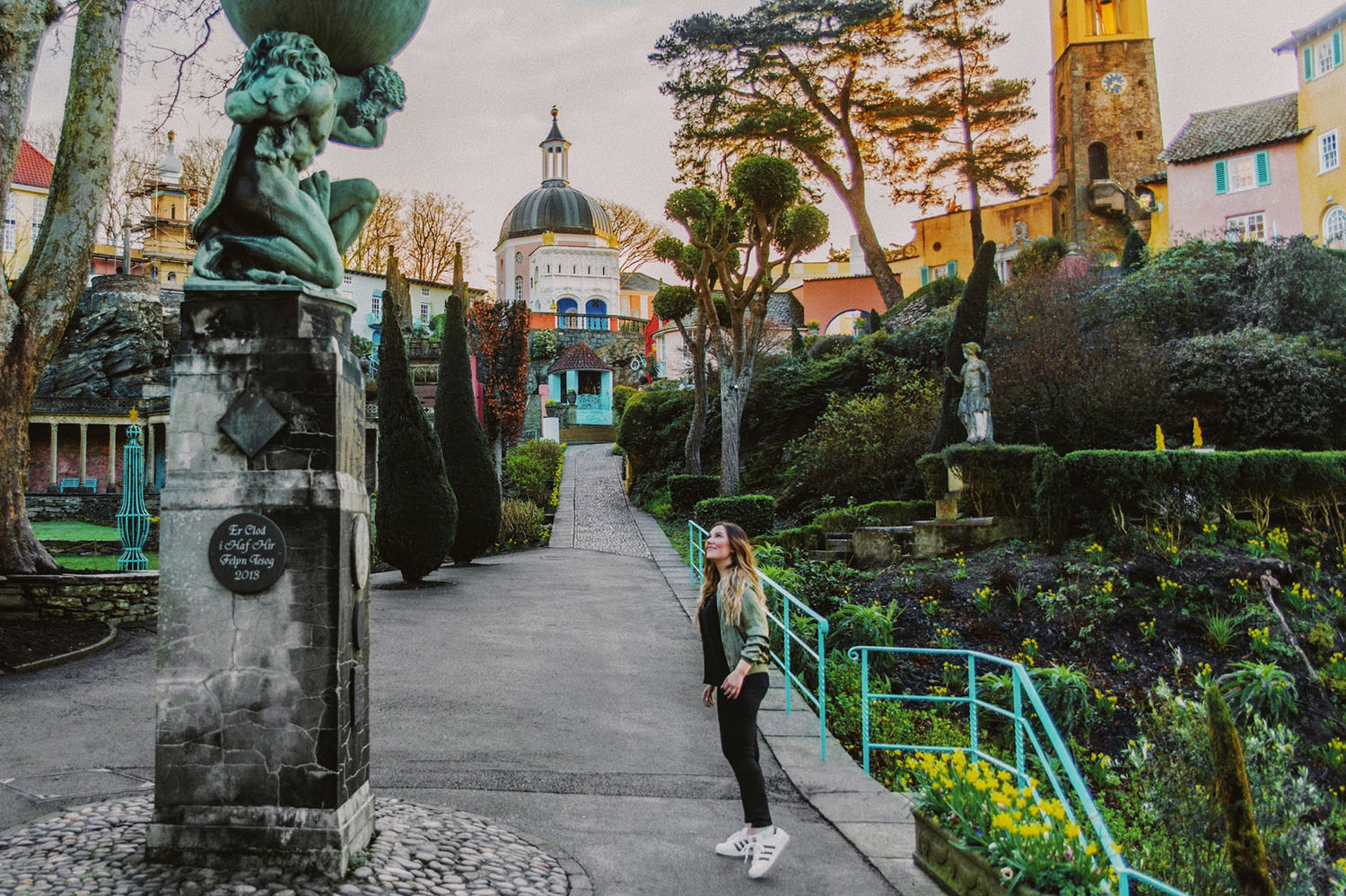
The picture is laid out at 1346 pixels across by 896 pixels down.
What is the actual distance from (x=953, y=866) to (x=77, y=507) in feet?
106

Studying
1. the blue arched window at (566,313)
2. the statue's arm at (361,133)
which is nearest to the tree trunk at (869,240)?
the blue arched window at (566,313)

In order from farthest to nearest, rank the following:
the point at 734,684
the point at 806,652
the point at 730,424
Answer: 1. the point at 730,424
2. the point at 806,652
3. the point at 734,684

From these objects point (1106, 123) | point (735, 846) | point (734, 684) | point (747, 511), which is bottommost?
point (735, 846)

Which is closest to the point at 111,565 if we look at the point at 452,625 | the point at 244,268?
the point at 452,625

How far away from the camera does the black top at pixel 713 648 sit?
5137 millimetres

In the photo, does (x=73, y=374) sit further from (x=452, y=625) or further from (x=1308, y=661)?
(x=1308, y=661)

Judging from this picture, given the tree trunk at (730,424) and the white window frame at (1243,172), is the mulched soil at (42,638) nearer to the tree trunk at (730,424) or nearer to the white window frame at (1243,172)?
the tree trunk at (730,424)

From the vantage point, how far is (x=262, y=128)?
480 centimetres

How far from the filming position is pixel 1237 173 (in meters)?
31.8

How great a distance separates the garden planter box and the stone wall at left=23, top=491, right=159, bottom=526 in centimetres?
2995

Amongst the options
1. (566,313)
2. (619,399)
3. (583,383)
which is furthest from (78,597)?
(566,313)

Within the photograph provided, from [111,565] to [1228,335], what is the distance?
22116mm

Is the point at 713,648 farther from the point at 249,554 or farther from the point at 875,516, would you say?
the point at 875,516

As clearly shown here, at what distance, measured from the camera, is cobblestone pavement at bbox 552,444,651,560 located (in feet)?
A: 66.1
